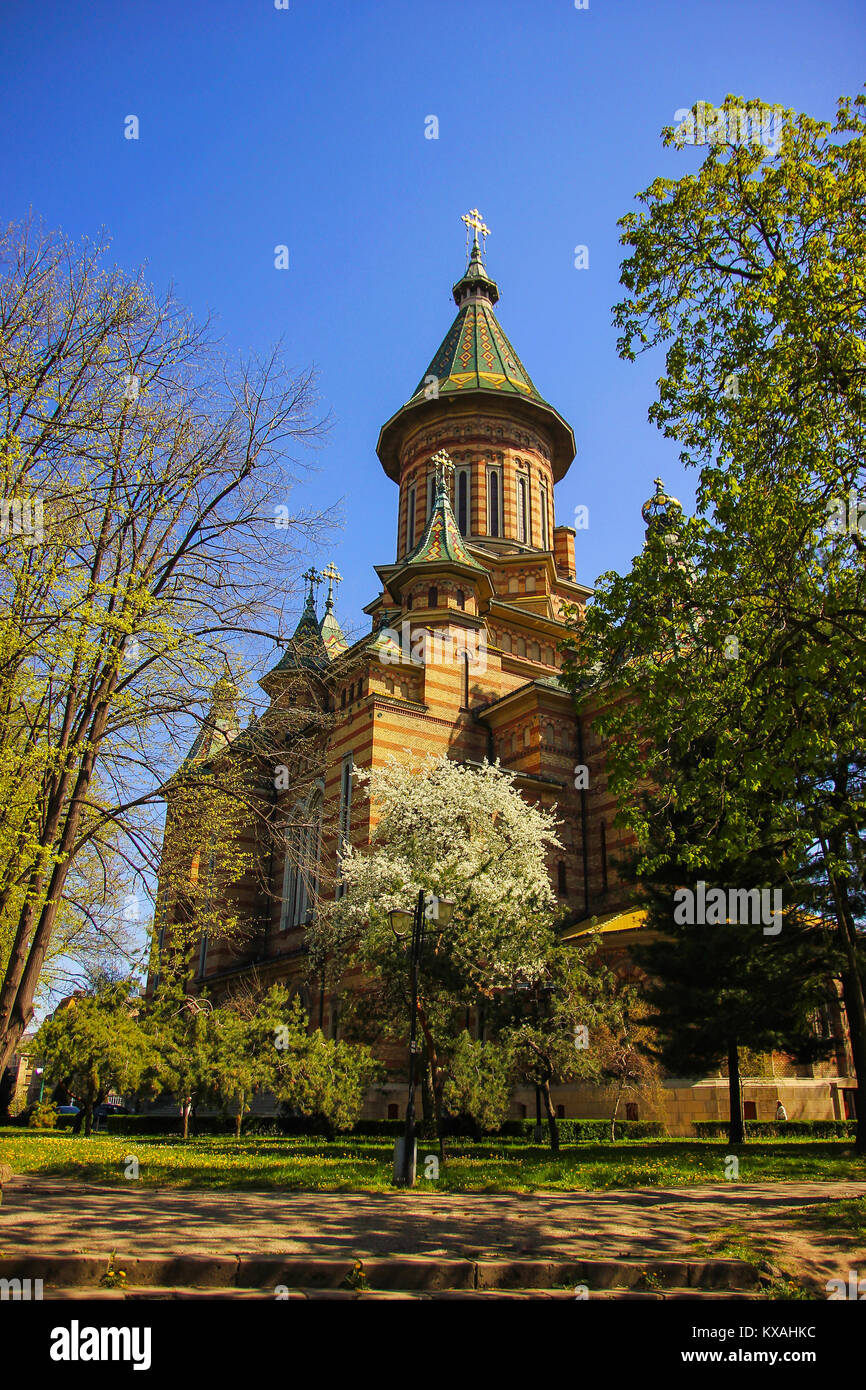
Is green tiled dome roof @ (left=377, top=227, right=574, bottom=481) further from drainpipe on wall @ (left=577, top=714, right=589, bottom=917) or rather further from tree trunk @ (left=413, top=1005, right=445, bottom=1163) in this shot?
tree trunk @ (left=413, top=1005, right=445, bottom=1163)

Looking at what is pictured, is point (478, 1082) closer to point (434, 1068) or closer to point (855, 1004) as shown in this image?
point (434, 1068)

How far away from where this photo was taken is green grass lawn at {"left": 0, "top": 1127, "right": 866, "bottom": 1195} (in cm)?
1205

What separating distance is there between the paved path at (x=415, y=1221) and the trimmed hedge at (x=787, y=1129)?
976cm

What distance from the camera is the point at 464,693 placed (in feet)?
98.6

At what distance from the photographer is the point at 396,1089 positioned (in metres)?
23.9

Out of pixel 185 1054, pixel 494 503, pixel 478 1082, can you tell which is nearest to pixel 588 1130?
pixel 478 1082

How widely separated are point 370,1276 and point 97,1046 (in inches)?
844

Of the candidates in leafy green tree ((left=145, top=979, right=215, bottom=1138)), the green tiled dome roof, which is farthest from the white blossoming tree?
the green tiled dome roof

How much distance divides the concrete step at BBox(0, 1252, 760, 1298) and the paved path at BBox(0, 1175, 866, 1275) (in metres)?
0.37

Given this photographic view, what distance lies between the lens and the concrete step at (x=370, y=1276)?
5.89 metres

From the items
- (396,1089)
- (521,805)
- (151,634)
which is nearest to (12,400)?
(151,634)

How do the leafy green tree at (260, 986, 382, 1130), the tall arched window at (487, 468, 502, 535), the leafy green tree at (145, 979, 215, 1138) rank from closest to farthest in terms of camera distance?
the leafy green tree at (260, 986, 382, 1130) → the leafy green tree at (145, 979, 215, 1138) → the tall arched window at (487, 468, 502, 535)
